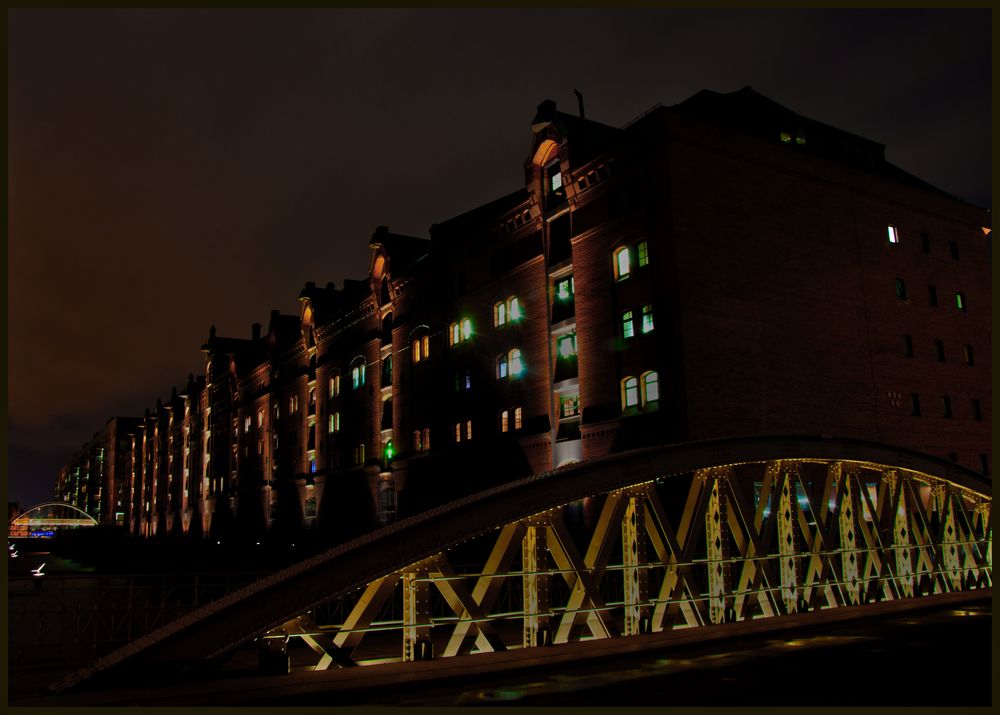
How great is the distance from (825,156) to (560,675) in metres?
29.0

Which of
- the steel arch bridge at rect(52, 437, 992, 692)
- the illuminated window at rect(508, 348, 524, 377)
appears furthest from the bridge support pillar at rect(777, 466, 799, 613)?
the illuminated window at rect(508, 348, 524, 377)

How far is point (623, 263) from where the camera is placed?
103 ft

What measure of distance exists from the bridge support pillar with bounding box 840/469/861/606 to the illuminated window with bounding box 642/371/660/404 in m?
11.6

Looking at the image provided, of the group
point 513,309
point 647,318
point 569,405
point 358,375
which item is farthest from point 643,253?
point 358,375

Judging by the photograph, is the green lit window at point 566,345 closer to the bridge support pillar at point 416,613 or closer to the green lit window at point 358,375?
the green lit window at point 358,375

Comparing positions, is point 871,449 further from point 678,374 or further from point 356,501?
point 356,501

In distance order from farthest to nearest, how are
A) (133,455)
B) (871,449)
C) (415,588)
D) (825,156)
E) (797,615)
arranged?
(133,455)
(825,156)
(871,449)
(797,615)
(415,588)

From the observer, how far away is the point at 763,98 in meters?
35.9

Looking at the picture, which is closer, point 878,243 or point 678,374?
Result: point 678,374

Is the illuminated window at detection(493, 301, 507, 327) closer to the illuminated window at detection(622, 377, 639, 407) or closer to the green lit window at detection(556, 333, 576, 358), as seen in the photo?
the green lit window at detection(556, 333, 576, 358)

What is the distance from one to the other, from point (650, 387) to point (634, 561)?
54.8 ft

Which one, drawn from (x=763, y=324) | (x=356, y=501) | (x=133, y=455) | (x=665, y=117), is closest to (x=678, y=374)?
(x=763, y=324)

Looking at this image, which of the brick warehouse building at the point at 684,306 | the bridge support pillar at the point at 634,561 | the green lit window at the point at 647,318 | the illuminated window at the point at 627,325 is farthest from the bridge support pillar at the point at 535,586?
the illuminated window at the point at 627,325

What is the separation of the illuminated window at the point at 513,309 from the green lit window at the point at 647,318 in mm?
8443
